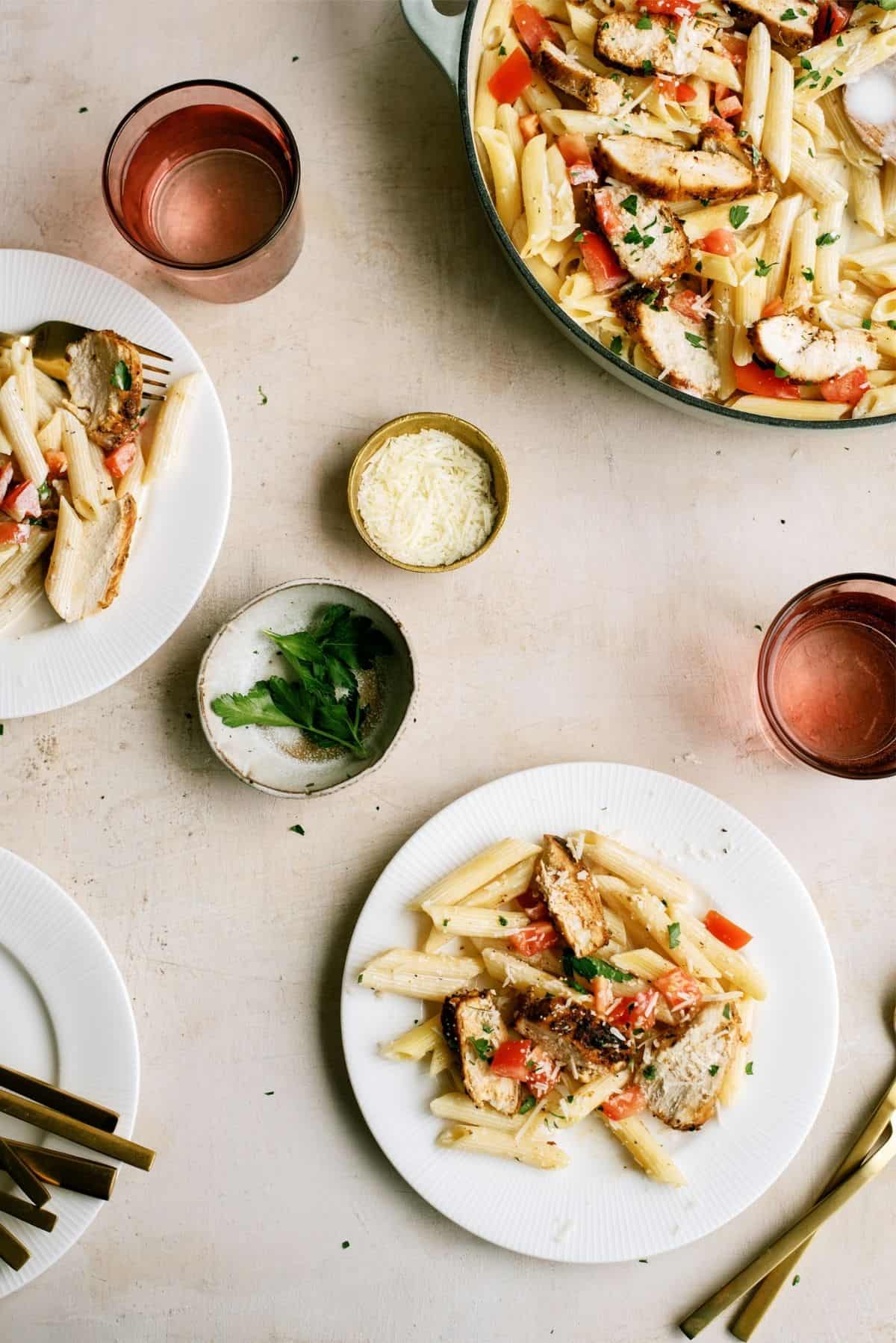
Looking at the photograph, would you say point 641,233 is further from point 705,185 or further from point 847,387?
point 847,387

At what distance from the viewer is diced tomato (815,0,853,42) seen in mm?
1829

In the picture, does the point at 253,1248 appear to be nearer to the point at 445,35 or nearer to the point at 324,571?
the point at 324,571

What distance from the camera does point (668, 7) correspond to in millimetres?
1778

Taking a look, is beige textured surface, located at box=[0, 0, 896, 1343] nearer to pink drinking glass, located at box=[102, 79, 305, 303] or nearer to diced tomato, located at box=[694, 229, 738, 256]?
pink drinking glass, located at box=[102, 79, 305, 303]

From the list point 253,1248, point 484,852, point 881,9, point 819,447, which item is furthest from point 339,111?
point 253,1248

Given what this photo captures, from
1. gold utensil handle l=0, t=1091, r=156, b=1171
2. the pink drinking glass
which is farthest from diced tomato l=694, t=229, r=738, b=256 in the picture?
gold utensil handle l=0, t=1091, r=156, b=1171

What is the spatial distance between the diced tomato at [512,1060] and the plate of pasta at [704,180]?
1.16 metres

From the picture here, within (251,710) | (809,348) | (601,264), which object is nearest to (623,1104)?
(251,710)

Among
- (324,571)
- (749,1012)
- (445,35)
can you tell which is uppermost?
(445,35)

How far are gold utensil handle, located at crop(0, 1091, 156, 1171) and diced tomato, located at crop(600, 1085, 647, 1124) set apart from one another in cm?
83

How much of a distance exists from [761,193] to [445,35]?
62 cm

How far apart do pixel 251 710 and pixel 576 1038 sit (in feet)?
2.72

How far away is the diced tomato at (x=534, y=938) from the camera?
5.97ft

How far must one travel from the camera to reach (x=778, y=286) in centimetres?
184
